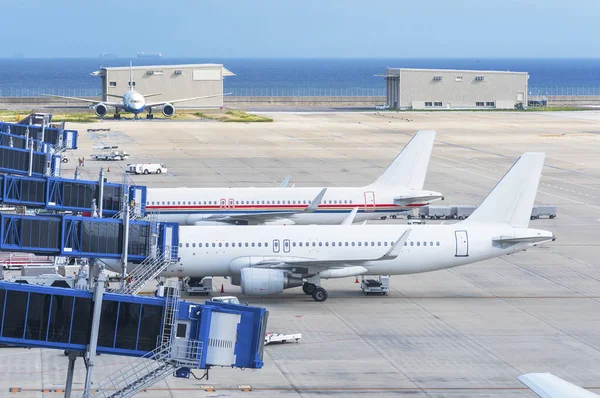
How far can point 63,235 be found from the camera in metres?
→ 29.2

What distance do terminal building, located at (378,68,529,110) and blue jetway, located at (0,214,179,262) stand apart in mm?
153341

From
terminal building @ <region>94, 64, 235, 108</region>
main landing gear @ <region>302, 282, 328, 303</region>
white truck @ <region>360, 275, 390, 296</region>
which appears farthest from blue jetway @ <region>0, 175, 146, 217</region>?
terminal building @ <region>94, 64, 235, 108</region>

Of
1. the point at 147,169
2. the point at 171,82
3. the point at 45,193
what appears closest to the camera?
the point at 45,193

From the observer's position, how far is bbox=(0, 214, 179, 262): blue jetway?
29172mm

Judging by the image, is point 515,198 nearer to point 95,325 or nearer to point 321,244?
point 321,244

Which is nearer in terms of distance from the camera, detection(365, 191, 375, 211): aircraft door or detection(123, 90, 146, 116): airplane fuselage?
detection(365, 191, 375, 211): aircraft door

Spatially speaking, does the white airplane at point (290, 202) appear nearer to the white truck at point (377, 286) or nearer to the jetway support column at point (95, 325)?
the white truck at point (377, 286)

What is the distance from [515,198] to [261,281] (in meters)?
12.6

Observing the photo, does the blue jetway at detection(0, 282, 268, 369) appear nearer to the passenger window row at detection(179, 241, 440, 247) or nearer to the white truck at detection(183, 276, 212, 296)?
the passenger window row at detection(179, 241, 440, 247)

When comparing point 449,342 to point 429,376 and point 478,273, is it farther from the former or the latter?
point 478,273

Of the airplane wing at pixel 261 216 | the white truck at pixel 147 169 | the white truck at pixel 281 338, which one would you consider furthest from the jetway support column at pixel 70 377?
the white truck at pixel 147 169

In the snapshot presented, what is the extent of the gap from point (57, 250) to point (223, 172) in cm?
6873

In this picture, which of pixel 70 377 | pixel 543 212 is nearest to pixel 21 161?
pixel 70 377

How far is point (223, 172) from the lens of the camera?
3861 inches
